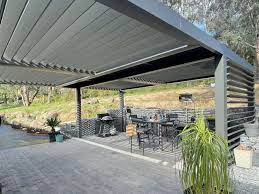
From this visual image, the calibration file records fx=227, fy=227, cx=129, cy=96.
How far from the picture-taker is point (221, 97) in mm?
4941

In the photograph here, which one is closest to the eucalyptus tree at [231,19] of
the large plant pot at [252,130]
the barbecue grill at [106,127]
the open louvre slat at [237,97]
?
the open louvre slat at [237,97]

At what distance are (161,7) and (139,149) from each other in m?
5.55

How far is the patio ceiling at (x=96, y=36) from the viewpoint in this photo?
9.74 ft

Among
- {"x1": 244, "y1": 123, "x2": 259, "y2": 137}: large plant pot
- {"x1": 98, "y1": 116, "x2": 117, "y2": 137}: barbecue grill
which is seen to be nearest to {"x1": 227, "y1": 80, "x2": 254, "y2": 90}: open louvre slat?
{"x1": 244, "y1": 123, "x2": 259, "y2": 137}: large plant pot

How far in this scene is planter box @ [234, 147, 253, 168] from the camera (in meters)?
5.02

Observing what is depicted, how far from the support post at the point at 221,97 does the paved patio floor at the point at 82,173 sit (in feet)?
4.87

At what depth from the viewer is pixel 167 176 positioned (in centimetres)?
486

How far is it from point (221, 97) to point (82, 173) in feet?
11.8

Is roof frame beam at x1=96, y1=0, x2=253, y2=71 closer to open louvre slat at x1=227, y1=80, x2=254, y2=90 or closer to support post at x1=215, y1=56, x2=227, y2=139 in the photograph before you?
support post at x1=215, y1=56, x2=227, y2=139

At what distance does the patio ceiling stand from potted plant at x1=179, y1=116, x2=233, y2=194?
166cm

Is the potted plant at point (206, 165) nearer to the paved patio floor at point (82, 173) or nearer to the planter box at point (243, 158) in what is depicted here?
the paved patio floor at point (82, 173)

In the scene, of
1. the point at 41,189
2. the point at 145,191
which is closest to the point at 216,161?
the point at 145,191

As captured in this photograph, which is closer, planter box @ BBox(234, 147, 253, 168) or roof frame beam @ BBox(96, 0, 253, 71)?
roof frame beam @ BBox(96, 0, 253, 71)

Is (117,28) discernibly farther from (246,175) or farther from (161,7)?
(246,175)
